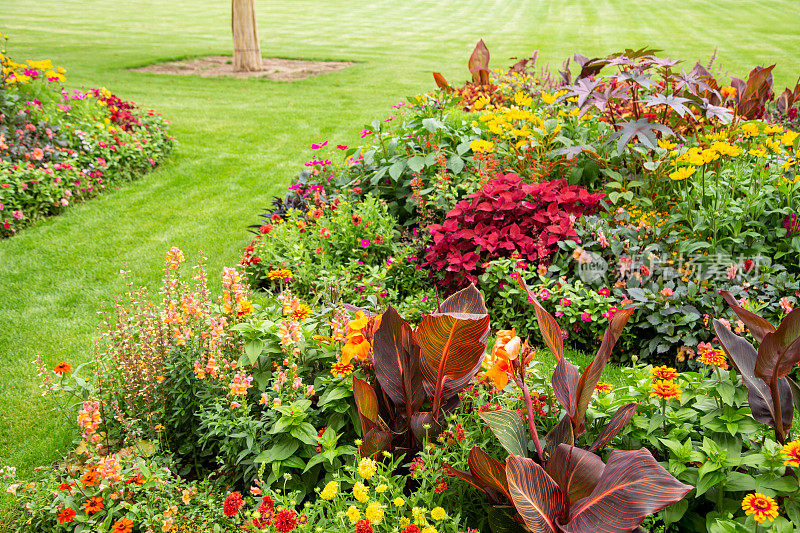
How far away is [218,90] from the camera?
1030 cm

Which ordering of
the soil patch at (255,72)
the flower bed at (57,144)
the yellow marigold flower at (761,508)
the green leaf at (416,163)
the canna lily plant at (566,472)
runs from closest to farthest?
the yellow marigold flower at (761,508) < the canna lily plant at (566,472) < the green leaf at (416,163) < the flower bed at (57,144) < the soil patch at (255,72)

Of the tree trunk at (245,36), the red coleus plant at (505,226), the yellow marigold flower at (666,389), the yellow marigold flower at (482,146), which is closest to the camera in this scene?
the yellow marigold flower at (666,389)

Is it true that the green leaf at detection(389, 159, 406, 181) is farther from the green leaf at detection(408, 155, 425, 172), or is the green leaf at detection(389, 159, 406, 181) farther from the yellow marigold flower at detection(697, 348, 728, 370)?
→ the yellow marigold flower at detection(697, 348, 728, 370)

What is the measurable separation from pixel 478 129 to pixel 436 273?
145cm

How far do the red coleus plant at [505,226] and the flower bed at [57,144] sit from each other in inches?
149

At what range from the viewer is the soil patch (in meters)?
11.5

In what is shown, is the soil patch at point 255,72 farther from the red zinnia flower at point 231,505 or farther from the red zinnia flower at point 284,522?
the red zinnia flower at point 284,522

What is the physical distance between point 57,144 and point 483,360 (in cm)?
547

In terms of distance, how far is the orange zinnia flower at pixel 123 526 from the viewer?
195 cm

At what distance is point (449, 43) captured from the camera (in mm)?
16062

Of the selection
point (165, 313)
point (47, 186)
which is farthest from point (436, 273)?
point (47, 186)

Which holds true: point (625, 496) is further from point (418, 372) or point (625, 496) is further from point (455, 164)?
point (455, 164)

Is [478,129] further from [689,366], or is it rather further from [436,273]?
[689,366]

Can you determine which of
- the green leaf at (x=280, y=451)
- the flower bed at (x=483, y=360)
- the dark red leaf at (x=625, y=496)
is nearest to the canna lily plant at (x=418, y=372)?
the flower bed at (x=483, y=360)
